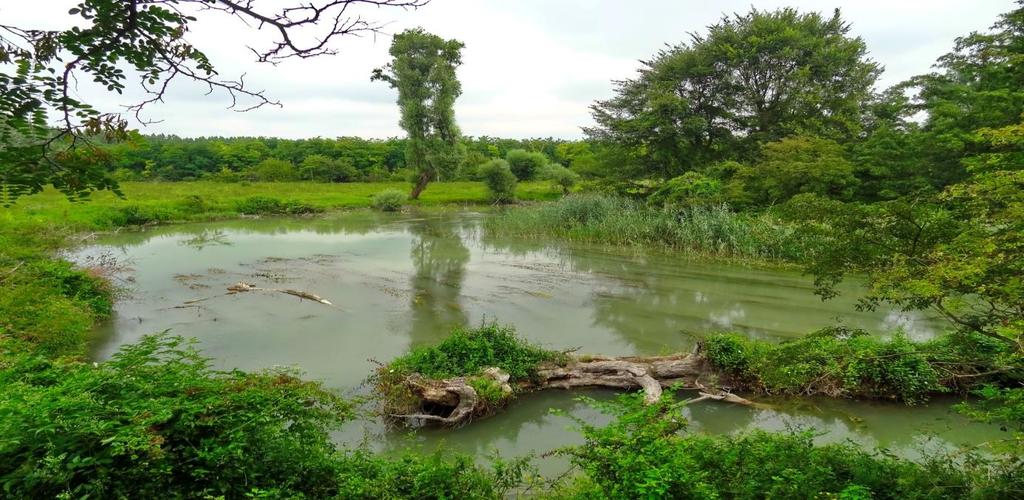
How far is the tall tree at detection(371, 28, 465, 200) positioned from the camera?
3303 cm

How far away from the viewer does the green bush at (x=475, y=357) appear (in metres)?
7.07

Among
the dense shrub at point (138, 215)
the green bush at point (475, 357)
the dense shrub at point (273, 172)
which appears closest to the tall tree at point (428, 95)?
the dense shrub at point (138, 215)

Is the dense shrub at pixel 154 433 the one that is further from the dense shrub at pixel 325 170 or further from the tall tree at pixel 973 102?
the dense shrub at pixel 325 170

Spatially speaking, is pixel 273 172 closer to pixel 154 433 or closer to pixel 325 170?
pixel 325 170

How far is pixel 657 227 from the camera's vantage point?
19.0 meters

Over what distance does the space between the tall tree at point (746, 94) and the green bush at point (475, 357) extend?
1783 cm

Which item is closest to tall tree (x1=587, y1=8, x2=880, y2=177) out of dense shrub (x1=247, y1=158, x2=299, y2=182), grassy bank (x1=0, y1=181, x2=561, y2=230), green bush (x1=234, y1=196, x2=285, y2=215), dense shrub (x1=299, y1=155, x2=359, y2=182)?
grassy bank (x1=0, y1=181, x2=561, y2=230)

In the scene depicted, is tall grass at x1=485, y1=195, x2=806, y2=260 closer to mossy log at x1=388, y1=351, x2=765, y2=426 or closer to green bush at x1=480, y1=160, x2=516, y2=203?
mossy log at x1=388, y1=351, x2=765, y2=426

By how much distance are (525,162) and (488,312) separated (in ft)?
108

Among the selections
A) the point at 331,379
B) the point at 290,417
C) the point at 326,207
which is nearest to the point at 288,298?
the point at 331,379

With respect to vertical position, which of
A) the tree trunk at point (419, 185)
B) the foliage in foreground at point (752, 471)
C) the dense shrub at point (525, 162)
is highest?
the dense shrub at point (525, 162)

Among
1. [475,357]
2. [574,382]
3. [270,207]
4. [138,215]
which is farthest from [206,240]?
[574,382]

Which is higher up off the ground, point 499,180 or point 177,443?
point 499,180

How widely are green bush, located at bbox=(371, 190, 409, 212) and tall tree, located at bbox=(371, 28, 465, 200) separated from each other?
3368mm
